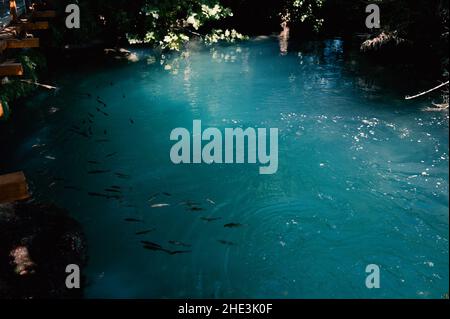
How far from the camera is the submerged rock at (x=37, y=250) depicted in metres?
5.48

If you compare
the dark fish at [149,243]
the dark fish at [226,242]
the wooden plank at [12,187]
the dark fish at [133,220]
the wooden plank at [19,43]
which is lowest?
the dark fish at [226,242]

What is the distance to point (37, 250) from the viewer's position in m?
6.00

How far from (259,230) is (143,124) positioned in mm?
5676

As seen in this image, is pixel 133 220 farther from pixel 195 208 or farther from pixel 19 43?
pixel 19 43

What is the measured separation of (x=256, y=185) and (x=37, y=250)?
14.5 feet

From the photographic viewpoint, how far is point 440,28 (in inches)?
529

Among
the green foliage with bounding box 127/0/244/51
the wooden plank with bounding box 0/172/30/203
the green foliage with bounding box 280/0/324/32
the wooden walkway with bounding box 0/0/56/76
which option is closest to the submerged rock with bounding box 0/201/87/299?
the wooden plank with bounding box 0/172/30/203

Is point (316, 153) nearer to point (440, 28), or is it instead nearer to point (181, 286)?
point (181, 286)

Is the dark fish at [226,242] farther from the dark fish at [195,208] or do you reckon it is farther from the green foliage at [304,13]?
the green foliage at [304,13]

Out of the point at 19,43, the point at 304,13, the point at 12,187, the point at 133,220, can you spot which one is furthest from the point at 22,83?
the point at 304,13

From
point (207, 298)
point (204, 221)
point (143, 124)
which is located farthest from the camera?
point (143, 124)

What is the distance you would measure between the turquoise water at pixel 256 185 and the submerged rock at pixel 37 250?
0.40 m

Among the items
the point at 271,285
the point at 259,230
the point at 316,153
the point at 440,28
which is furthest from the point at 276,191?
the point at 440,28

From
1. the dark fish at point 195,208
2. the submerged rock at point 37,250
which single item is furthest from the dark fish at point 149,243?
the dark fish at point 195,208
